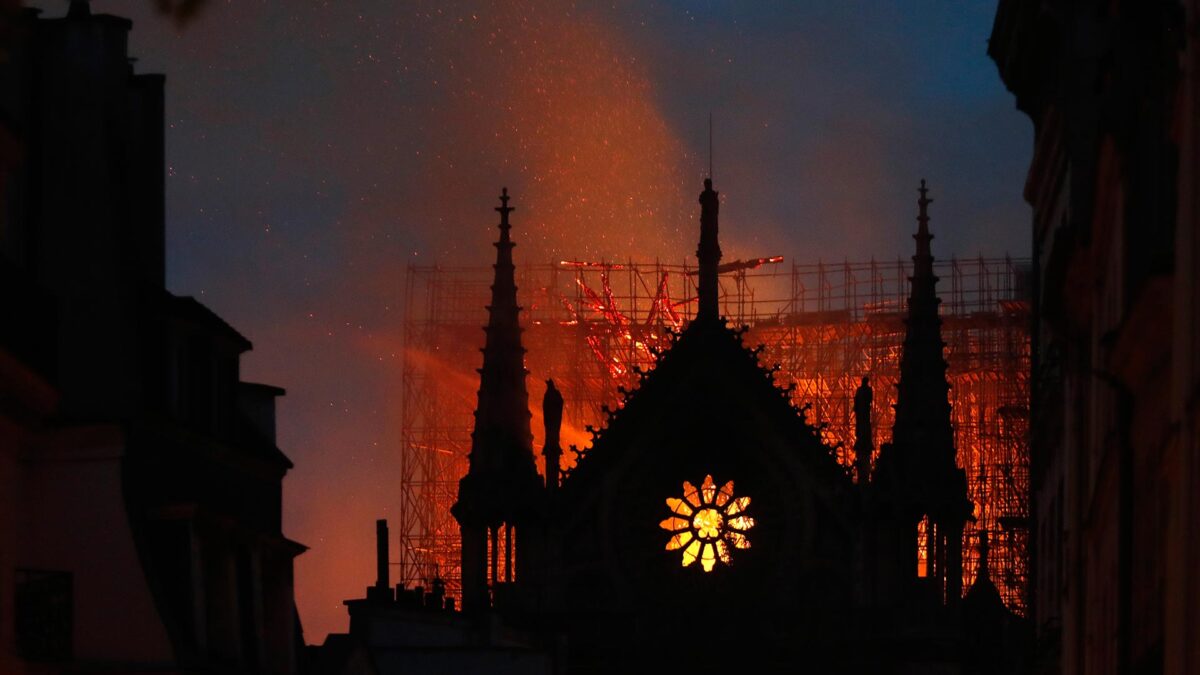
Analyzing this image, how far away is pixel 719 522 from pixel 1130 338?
3777cm

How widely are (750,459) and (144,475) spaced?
2984 centimetres

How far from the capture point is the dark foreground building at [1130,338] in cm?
2038

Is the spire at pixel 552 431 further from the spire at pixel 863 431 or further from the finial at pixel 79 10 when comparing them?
the finial at pixel 79 10

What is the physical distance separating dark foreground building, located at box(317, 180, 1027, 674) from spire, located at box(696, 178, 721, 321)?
1.6 inches

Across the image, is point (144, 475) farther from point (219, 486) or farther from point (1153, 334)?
point (1153, 334)

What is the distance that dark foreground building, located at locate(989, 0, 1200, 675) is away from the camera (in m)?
20.4

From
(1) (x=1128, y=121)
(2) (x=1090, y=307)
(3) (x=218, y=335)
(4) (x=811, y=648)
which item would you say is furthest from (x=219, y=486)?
(4) (x=811, y=648)

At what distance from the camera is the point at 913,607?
58.6 meters

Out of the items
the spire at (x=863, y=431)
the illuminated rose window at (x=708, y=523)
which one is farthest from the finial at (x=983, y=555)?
the illuminated rose window at (x=708, y=523)

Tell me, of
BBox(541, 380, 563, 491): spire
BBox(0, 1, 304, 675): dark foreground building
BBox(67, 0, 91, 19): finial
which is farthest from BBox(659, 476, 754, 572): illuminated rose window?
BBox(67, 0, 91, 19): finial

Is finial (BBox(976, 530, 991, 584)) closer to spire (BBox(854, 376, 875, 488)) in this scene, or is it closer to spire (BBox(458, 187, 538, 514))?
spire (BBox(854, 376, 875, 488))

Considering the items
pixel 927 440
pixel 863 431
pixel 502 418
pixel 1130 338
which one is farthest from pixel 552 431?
pixel 1130 338

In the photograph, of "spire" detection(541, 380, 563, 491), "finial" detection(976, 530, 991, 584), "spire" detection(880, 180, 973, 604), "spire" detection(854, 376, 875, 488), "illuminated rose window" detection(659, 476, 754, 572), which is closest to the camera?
"finial" detection(976, 530, 991, 584)

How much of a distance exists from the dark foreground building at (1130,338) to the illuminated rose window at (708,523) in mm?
21887
